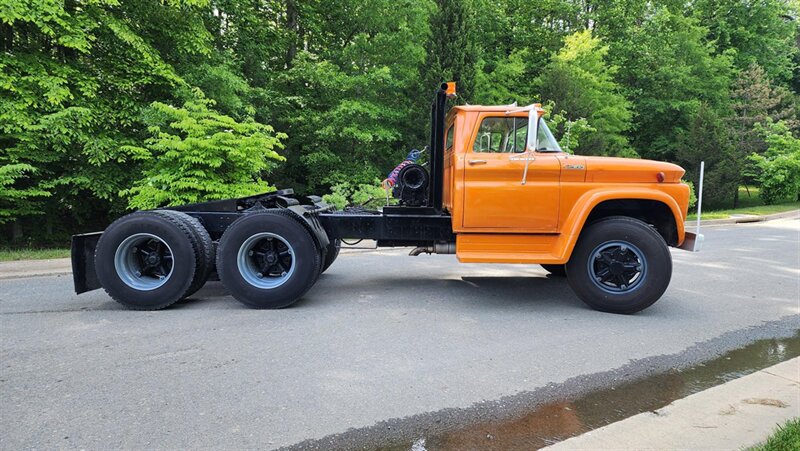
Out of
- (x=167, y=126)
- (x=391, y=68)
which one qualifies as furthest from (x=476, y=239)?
(x=391, y=68)

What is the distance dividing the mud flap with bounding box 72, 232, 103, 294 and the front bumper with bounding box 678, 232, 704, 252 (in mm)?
6747

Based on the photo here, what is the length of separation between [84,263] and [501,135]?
16.3ft

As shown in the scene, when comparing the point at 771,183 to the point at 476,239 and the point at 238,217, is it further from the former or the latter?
the point at 238,217

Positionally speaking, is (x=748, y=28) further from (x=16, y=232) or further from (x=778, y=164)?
(x=16, y=232)

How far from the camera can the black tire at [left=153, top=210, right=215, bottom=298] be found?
512 centimetres

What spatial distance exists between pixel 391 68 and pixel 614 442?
18136mm

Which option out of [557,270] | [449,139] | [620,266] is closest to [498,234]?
[620,266]

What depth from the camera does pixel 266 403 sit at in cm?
293

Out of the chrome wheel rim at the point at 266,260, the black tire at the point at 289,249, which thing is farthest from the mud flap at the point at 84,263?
the chrome wheel rim at the point at 266,260

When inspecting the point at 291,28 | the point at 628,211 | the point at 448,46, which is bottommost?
the point at 628,211

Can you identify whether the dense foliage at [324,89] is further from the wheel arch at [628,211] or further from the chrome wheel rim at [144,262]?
the wheel arch at [628,211]

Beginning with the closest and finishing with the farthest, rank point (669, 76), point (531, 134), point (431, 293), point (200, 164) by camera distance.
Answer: point (531, 134)
point (431, 293)
point (200, 164)
point (669, 76)

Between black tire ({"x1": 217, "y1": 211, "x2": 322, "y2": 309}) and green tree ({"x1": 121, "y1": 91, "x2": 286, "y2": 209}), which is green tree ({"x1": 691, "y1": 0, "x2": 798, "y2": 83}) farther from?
black tire ({"x1": 217, "y1": 211, "x2": 322, "y2": 309})

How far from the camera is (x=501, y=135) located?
203 inches
